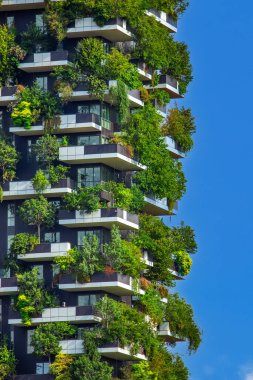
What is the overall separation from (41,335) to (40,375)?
9.56 ft

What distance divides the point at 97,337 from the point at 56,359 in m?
3.38

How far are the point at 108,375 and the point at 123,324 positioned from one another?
4.14 meters

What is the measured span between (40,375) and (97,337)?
16.6 ft

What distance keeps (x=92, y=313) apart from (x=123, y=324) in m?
2.40

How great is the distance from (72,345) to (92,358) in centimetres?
205

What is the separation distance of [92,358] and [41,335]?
14.5 ft

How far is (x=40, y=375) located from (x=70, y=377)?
2.68 m

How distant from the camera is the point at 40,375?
200 metres

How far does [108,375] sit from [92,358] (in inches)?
66.8

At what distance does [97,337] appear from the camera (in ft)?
653

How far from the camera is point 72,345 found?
199 m

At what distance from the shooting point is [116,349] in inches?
7830

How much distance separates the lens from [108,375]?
197875 mm

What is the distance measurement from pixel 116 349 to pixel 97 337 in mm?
1646
